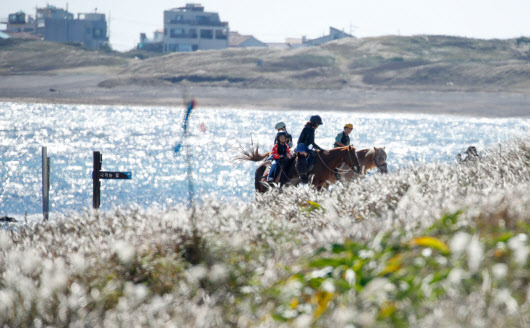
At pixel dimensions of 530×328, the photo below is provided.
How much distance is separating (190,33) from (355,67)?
2004 inches

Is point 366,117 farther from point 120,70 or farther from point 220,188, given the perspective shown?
point 220,188

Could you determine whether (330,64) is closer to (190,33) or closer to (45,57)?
(190,33)

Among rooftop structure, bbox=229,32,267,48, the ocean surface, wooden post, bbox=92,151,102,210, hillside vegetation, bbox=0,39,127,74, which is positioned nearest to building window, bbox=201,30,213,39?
rooftop structure, bbox=229,32,267,48

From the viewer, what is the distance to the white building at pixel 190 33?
144875mm

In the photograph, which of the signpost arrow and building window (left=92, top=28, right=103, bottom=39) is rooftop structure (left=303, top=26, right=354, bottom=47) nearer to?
building window (left=92, top=28, right=103, bottom=39)

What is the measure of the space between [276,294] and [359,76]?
9954 cm

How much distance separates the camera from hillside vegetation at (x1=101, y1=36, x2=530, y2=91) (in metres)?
96.9

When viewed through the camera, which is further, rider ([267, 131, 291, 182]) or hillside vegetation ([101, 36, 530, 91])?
hillside vegetation ([101, 36, 530, 91])

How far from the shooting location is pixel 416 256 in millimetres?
4570

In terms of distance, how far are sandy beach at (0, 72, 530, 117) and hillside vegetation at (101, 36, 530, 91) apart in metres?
2.86

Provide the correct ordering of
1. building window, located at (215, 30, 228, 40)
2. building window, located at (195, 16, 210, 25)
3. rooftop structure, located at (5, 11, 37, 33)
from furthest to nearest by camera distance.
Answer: rooftop structure, located at (5, 11, 37, 33)
building window, located at (195, 16, 210, 25)
building window, located at (215, 30, 228, 40)

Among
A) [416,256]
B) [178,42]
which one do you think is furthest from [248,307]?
[178,42]

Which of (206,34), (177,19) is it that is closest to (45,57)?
(177,19)

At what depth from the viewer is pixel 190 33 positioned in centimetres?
14525
